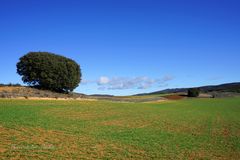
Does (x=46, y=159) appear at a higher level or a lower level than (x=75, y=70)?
lower

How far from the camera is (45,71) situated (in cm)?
4903

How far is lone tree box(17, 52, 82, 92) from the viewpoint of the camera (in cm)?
4884

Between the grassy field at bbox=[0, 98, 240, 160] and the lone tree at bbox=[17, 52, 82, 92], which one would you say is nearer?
the grassy field at bbox=[0, 98, 240, 160]

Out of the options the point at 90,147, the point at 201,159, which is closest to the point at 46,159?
the point at 90,147

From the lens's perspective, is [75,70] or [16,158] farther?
[75,70]

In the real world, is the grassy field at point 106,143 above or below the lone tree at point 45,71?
below

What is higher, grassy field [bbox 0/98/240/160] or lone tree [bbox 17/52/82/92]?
lone tree [bbox 17/52/82/92]

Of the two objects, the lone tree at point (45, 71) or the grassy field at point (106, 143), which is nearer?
the grassy field at point (106, 143)

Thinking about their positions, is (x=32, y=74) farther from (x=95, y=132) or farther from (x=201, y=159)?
(x=201, y=159)

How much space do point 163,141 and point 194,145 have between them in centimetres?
194

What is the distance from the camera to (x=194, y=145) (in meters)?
16.8

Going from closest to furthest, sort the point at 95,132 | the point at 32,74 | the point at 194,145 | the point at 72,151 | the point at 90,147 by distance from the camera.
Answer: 1. the point at 72,151
2. the point at 90,147
3. the point at 194,145
4. the point at 95,132
5. the point at 32,74

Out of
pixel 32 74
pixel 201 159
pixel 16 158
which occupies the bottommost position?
pixel 201 159

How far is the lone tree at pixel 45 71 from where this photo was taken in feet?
160
